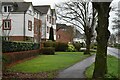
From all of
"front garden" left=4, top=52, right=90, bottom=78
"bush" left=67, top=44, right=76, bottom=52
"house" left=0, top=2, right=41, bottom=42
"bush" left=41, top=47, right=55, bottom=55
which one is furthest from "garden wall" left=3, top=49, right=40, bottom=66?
"bush" left=67, top=44, right=76, bottom=52

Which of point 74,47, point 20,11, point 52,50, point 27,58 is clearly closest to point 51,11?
point 74,47

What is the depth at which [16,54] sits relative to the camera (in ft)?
85.5

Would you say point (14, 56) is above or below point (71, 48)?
above

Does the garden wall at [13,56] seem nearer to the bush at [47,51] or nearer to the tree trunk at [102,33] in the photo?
the tree trunk at [102,33]

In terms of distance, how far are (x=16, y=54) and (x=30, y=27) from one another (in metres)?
29.4

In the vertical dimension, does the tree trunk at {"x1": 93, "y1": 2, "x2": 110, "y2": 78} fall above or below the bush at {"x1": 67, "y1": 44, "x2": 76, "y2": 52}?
above

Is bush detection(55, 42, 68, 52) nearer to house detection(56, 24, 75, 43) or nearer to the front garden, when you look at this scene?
the front garden

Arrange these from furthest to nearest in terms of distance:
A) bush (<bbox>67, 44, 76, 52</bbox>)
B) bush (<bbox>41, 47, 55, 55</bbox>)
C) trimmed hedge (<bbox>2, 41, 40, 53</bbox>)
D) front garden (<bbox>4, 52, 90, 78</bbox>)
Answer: bush (<bbox>67, 44, 76, 52</bbox>), bush (<bbox>41, 47, 55, 55</bbox>), trimmed hedge (<bbox>2, 41, 40, 53</bbox>), front garden (<bbox>4, 52, 90, 78</bbox>)

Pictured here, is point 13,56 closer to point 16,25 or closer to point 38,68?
point 38,68

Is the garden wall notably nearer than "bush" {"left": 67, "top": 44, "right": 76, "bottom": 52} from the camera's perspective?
Yes

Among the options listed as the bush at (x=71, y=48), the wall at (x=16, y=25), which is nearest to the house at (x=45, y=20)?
the bush at (x=71, y=48)

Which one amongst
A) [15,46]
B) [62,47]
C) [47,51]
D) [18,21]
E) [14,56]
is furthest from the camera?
[62,47]

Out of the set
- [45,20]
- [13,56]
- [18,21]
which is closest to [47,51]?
[18,21]

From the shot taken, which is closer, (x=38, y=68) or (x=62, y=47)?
(x=38, y=68)
